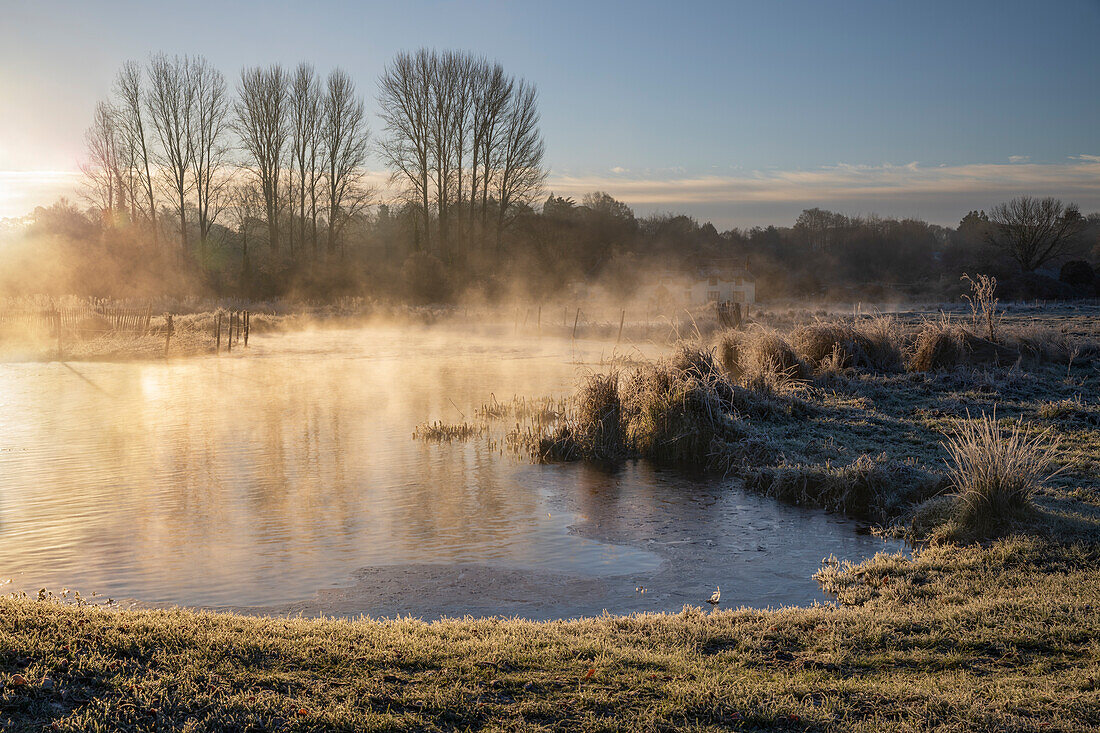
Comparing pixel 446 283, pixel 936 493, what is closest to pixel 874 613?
pixel 936 493

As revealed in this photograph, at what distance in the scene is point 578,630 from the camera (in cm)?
550

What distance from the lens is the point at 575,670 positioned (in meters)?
4.62

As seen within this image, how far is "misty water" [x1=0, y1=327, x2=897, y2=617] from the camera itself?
22.7 feet

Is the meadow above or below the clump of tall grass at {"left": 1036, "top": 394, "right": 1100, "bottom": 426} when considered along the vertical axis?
below

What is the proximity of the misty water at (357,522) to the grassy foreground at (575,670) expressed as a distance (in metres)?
1.28

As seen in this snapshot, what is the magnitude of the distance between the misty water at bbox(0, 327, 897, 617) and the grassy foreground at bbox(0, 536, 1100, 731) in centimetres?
128

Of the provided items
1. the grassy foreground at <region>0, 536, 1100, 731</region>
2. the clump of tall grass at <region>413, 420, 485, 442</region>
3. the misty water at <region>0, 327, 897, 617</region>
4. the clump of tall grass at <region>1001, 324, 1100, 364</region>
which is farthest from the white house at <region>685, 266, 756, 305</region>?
the grassy foreground at <region>0, 536, 1100, 731</region>

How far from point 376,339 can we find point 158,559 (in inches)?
1049

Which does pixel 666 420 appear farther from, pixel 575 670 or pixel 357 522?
pixel 575 670

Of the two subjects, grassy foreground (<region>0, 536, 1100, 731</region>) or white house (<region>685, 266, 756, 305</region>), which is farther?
white house (<region>685, 266, 756, 305</region>)

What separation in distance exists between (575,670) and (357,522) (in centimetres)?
494

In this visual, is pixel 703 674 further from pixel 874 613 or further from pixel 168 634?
pixel 168 634

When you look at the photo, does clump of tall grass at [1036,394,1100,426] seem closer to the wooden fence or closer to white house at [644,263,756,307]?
the wooden fence

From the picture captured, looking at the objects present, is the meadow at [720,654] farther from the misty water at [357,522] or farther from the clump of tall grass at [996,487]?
the misty water at [357,522]
